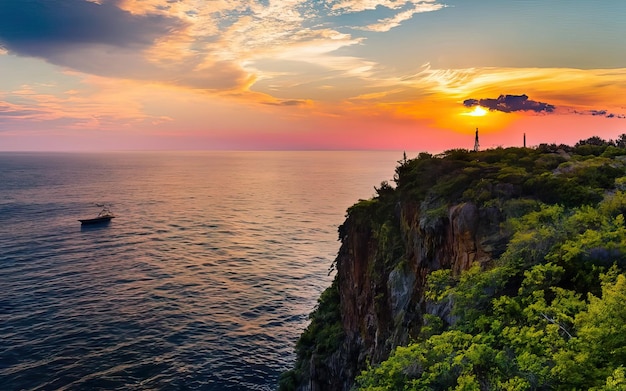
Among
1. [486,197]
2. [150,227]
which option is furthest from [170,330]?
[150,227]

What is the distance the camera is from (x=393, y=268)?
28859mm

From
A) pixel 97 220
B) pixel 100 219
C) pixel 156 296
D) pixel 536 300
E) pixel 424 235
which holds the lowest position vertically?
pixel 156 296

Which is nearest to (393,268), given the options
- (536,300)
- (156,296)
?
(536,300)

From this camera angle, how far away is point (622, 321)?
35.9ft

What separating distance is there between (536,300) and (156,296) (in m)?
62.0

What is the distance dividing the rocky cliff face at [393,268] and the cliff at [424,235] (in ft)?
0.24

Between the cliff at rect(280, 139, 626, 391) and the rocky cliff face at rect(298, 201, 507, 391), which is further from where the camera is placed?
the rocky cliff face at rect(298, 201, 507, 391)

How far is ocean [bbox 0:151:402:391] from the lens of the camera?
45156mm

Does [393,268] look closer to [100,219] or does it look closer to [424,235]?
[424,235]

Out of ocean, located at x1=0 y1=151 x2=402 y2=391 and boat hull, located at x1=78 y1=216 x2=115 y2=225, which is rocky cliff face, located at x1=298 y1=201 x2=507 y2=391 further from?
boat hull, located at x1=78 y1=216 x2=115 y2=225

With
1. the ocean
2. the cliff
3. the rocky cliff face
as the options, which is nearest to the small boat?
the ocean

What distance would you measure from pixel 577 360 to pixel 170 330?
52.9 meters

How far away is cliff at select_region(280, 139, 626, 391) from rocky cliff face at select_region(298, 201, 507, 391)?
72 millimetres

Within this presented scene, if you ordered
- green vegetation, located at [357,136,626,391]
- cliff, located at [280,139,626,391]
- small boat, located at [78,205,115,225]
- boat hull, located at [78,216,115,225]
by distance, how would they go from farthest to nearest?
1. small boat, located at [78,205,115,225]
2. boat hull, located at [78,216,115,225]
3. cliff, located at [280,139,626,391]
4. green vegetation, located at [357,136,626,391]
